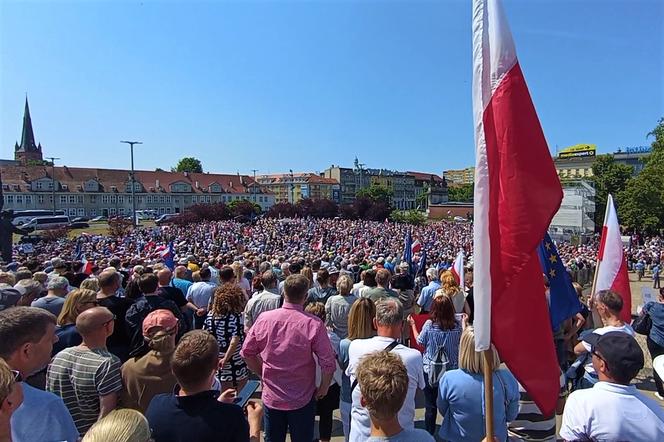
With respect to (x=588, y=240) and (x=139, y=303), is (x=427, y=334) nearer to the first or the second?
(x=139, y=303)

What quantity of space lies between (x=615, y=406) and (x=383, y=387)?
4.26 feet

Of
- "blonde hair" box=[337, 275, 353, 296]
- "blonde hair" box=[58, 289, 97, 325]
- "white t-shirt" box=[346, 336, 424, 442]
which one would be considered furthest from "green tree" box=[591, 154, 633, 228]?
"blonde hair" box=[58, 289, 97, 325]

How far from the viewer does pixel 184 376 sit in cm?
237

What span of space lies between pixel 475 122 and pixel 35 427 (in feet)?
10.0

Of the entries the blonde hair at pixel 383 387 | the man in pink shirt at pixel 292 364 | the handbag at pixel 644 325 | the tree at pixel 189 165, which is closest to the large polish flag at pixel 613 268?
the handbag at pixel 644 325

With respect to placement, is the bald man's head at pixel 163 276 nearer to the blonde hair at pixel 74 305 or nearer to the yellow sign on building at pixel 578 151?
the blonde hair at pixel 74 305

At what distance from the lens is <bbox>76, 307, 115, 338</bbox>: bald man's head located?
120 inches

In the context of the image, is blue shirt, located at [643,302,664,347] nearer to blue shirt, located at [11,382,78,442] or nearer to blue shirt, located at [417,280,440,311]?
blue shirt, located at [417,280,440,311]

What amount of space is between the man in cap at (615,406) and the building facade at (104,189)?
267 ft

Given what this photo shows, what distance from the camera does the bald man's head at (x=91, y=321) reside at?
3.05m

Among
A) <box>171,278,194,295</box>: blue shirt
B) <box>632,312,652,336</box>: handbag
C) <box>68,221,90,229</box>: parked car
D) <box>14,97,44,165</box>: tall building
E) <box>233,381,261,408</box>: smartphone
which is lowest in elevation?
<box>68,221,90,229</box>: parked car

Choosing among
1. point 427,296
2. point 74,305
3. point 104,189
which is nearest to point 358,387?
point 74,305

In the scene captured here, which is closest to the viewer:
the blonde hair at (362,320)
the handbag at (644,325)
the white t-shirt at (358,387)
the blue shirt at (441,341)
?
the white t-shirt at (358,387)

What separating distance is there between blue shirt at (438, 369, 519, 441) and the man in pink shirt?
970 millimetres
